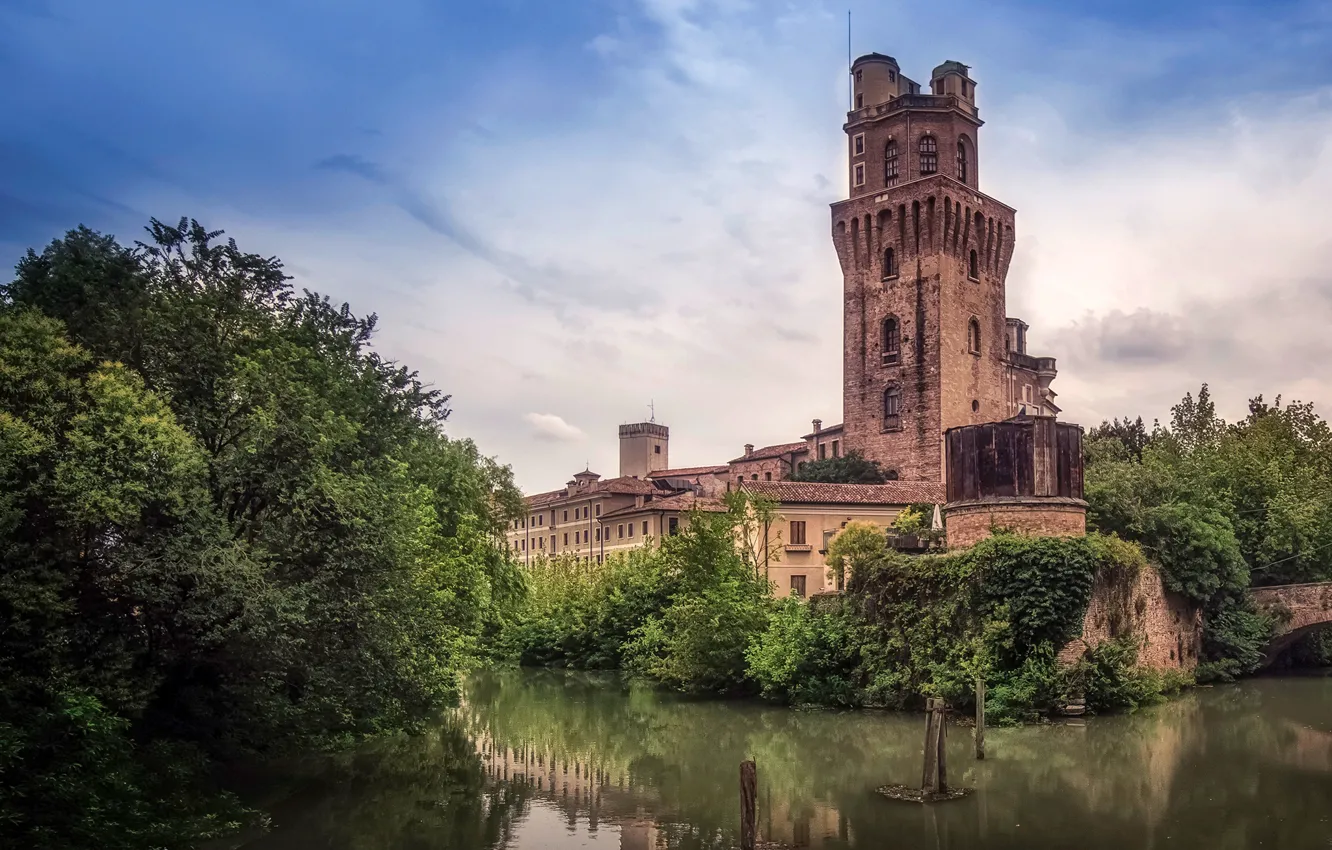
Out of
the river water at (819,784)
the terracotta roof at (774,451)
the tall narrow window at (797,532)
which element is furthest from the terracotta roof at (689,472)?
the river water at (819,784)

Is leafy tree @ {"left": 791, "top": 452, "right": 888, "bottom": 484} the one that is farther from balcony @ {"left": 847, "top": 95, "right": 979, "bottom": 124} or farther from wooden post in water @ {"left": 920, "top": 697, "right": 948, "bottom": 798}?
wooden post in water @ {"left": 920, "top": 697, "right": 948, "bottom": 798}

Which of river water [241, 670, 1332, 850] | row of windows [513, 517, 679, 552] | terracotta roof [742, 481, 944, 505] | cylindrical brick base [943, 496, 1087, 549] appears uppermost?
terracotta roof [742, 481, 944, 505]

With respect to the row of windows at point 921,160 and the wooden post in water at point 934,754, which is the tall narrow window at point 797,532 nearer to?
the row of windows at point 921,160

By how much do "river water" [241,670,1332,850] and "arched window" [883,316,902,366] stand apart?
30869 mm

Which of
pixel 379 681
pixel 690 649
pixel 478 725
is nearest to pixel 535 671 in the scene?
pixel 690 649

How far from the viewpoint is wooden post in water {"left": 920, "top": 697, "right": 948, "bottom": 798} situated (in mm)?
18641

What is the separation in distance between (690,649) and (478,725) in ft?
24.6

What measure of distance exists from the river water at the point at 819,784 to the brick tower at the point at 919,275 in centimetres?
2901

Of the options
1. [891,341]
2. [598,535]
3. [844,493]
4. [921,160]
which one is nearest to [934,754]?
[844,493]

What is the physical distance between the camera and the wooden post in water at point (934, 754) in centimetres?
1864

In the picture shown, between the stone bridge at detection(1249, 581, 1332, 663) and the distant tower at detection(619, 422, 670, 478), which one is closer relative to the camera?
the stone bridge at detection(1249, 581, 1332, 663)

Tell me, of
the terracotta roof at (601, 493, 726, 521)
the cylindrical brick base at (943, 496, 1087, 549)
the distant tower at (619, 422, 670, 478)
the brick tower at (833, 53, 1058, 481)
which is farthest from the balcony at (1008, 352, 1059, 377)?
the distant tower at (619, 422, 670, 478)

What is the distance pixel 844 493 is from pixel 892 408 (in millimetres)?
10557

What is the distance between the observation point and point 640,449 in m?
105
